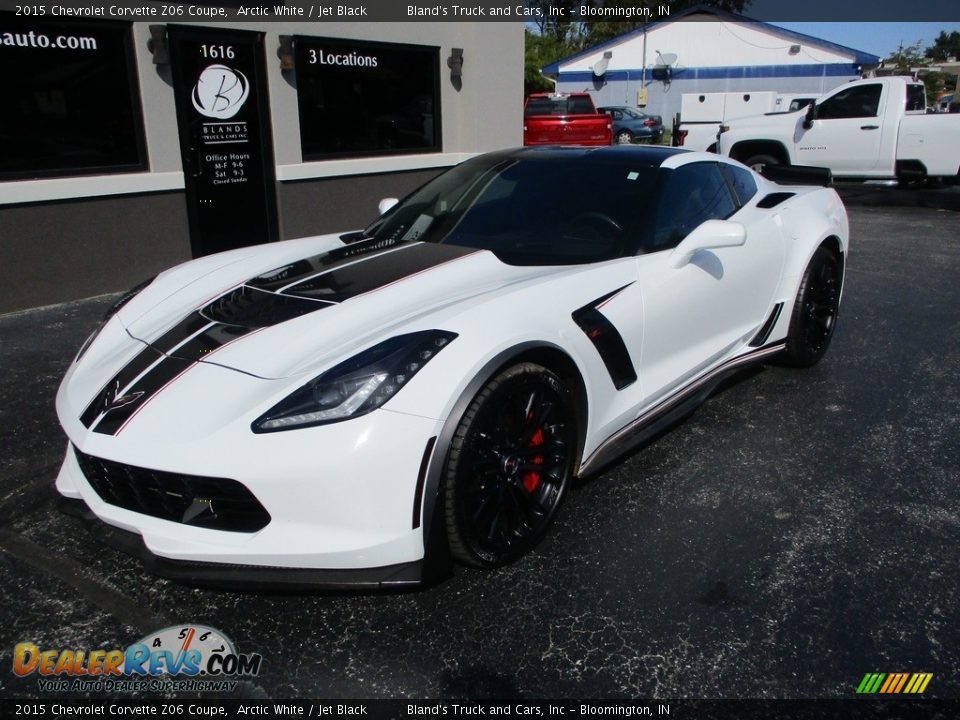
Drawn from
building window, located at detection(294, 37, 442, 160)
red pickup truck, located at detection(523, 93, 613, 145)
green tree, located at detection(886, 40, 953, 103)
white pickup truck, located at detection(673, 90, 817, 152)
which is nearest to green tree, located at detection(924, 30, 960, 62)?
green tree, located at detection(886, 40, 953, 103)

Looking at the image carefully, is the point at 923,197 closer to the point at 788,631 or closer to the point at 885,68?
the point at 788,631

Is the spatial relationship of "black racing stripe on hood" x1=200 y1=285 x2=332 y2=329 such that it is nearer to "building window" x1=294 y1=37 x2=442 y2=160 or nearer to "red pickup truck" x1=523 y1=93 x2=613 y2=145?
"building window" x1=294 y1=37 x2=442 y2=160

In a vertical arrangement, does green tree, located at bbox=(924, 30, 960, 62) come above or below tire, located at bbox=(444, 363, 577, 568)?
above

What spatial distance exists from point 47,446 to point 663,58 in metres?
41.1

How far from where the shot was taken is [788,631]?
2.40m

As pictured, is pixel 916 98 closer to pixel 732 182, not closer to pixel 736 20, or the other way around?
pixel 732 182

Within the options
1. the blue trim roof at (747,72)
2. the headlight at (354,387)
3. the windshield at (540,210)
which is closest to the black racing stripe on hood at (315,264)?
the windshield at (540,210)

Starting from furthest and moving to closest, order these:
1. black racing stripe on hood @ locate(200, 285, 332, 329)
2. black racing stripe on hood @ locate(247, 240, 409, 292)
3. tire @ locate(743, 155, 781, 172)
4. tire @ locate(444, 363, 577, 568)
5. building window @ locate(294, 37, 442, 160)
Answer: tire @ locate(743, 155, 781, 172) → building window @ locate(294, 37, 442, 160) → black racing stripe on hood @ locate(247, 240, 409, 292) → black racing stripe on hood @ locate(200, 285, 332, 329) → tire @ locate(444, 363, 577, 568)

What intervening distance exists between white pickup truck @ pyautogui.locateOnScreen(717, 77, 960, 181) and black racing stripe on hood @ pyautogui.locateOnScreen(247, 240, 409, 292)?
1033 centimetres

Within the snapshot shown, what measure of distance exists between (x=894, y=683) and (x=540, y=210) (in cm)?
228

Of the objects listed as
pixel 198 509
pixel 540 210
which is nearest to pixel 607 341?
pixel 540 210

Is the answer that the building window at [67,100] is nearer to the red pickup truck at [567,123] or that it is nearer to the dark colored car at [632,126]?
the red pickup truck at [567,123]

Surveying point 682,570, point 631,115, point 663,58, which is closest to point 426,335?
point 682,570

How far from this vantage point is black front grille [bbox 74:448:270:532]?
86.8 inches
